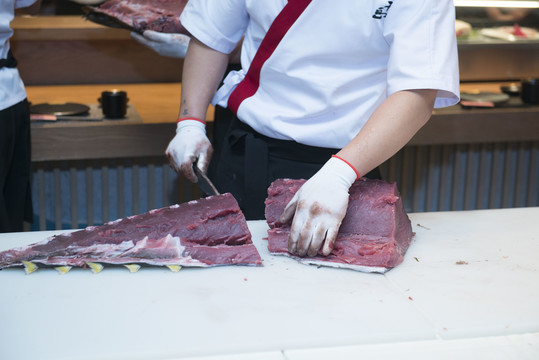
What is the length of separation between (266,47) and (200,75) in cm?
33

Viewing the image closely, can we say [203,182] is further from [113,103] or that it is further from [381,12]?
[113,103]

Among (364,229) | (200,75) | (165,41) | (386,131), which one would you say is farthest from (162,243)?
(165,41)

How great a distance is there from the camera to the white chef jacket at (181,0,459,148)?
1.59 metres

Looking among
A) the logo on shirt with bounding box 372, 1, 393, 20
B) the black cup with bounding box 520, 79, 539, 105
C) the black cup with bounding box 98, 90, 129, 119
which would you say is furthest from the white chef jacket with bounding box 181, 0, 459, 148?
the black cup with bounding box 520, 79, 539, 105

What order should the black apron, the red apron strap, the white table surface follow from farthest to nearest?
the black apron, the red apron strap, the white table surface

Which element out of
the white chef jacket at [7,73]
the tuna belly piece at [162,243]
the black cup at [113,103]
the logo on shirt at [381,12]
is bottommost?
the black cup at [113,103]

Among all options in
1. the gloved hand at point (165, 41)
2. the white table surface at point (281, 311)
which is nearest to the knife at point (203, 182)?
the white table surface at point (281, 311)

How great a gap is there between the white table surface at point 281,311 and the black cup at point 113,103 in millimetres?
1416

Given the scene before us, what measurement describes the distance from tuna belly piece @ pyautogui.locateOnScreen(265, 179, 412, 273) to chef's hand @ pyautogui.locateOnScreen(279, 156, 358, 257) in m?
0.04

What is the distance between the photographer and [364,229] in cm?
163

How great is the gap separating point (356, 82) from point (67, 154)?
1.60 m

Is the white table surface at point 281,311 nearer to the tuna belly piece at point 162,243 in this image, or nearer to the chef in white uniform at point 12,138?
the tuna belly piece at point 162,243

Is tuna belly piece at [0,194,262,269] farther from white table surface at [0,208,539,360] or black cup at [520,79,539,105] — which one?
black cup at [520,79,539,105]

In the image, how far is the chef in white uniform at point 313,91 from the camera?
1.59m
